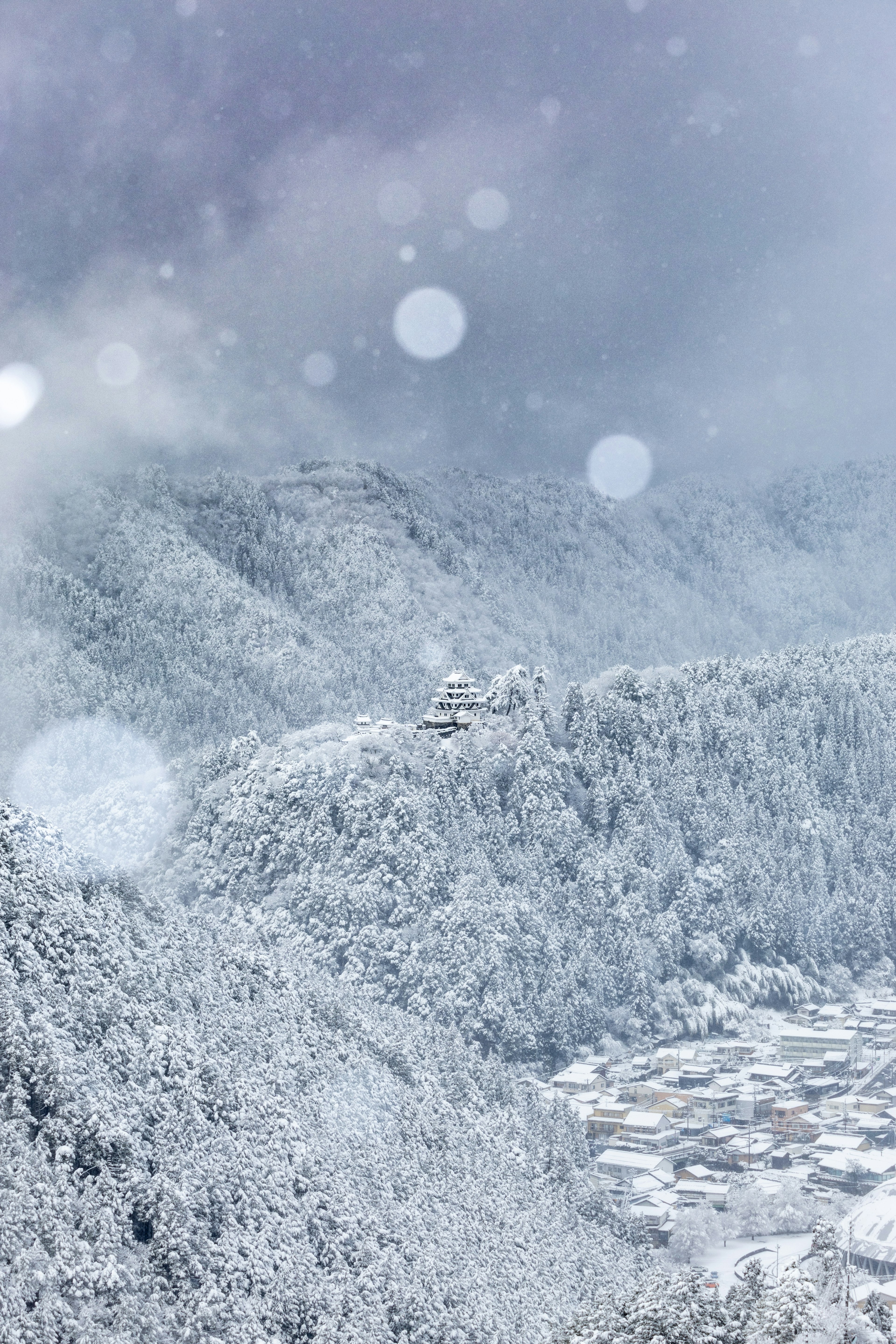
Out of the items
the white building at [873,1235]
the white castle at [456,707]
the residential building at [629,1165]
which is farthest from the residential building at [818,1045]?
the white castle at [456,707]

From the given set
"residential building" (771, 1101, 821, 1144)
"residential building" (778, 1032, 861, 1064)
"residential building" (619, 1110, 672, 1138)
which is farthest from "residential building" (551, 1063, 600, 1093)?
"residential building" (778, 1032, 861, 1064)

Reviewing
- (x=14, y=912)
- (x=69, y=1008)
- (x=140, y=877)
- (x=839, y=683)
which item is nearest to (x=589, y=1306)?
(x=69, y=1008)

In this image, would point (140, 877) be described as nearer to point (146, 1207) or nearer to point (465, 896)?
point (465, 896)

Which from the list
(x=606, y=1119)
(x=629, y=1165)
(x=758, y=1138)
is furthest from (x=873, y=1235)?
(x=606, y=1119)

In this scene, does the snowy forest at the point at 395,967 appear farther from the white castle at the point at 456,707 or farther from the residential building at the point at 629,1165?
the residential building at the point at 629,1165

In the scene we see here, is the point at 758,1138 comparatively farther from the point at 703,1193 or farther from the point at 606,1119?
the point at 703,1193

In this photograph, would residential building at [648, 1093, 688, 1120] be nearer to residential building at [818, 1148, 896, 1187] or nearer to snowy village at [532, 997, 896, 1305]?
snowy village at [532, 997, 896, 1305]

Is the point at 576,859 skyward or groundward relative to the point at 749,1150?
skyward
